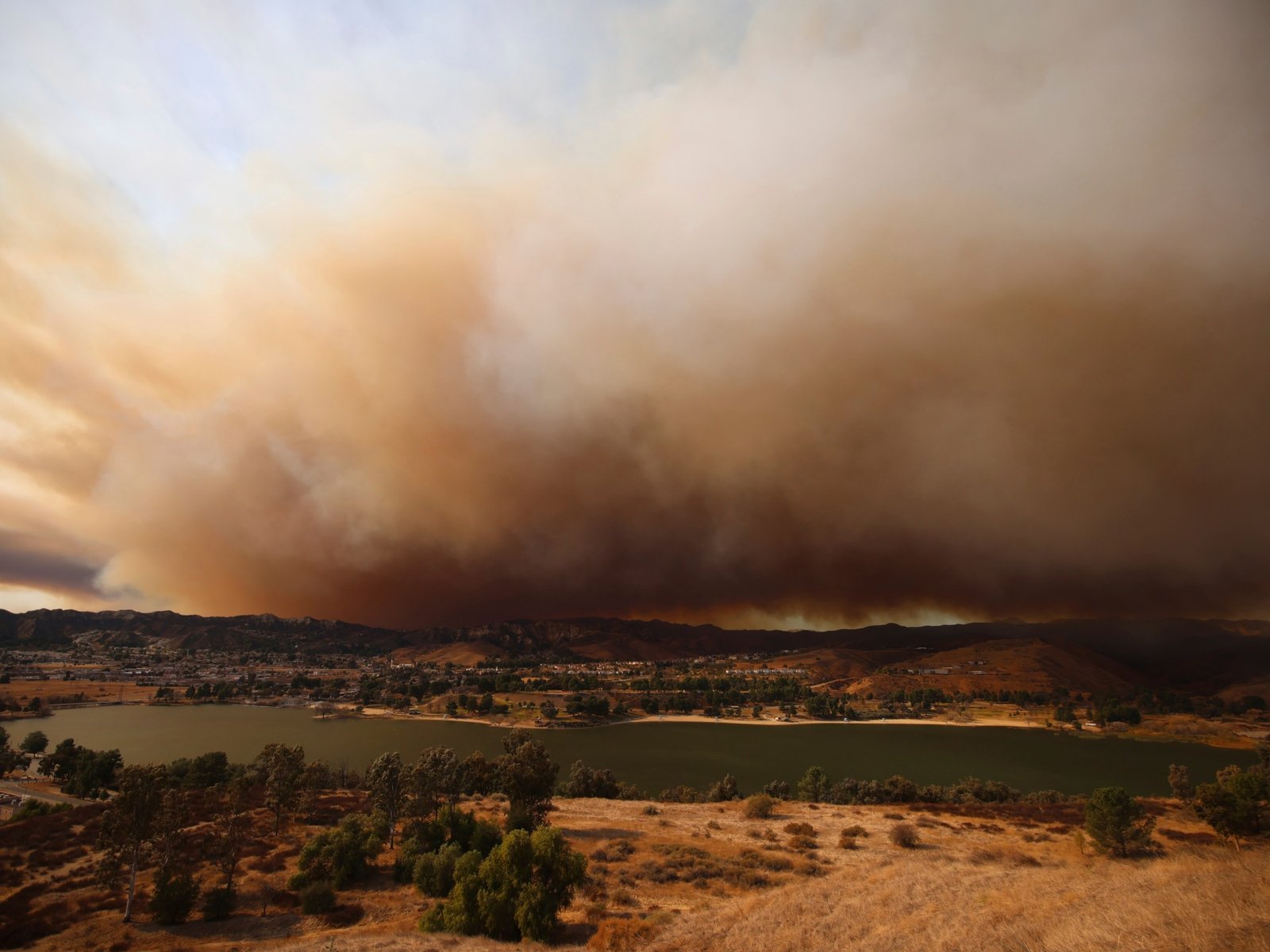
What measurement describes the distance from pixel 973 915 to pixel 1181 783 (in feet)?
202

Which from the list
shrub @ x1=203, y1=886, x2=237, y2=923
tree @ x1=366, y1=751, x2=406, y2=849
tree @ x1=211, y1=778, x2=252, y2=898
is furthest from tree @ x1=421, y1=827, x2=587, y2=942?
tree @ x1=366, y1=751, x2=406, y2=849

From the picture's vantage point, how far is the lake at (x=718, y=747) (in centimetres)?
10575

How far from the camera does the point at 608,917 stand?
2872 centimetres

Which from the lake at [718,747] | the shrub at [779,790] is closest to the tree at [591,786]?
Answer: the shrub at [779,790]

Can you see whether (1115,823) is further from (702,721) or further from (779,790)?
(702,721)

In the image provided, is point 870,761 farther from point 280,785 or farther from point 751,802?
point 280,785

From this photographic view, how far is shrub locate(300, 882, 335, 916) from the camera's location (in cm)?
3253

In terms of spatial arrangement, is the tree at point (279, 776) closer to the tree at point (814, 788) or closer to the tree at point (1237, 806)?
the tree at point (814, 788)

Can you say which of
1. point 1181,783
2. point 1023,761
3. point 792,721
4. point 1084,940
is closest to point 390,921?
point 1084,940

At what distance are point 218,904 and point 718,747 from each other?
116 m

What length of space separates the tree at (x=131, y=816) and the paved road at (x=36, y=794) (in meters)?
55.0

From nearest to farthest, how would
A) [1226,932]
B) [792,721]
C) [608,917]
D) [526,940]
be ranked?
[1226,932] < [526,940] < [608,917] < [792,721]

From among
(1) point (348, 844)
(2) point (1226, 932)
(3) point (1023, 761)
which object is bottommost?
(3) point (1023, 761)

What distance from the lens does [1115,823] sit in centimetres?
4006
